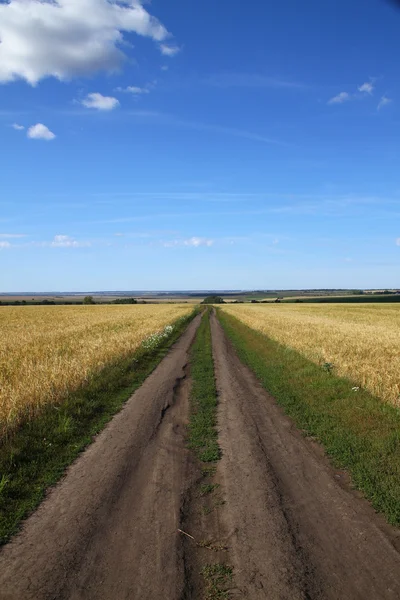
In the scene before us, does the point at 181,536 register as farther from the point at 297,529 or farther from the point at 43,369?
the point at 43,369

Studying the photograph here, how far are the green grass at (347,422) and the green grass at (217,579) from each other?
250cm

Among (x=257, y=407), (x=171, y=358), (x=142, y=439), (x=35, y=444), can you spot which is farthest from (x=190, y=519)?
(x=171, y=358)

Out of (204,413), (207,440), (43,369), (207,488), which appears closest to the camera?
(207,488)

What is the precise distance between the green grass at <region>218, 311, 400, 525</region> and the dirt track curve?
0.41 metres

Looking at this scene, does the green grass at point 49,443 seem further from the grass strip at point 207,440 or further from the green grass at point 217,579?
the green grass at point 217,579

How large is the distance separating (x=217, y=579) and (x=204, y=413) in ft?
20.7

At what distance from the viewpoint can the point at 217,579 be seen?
416 centimetres

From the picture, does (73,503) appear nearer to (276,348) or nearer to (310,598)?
(310,598)

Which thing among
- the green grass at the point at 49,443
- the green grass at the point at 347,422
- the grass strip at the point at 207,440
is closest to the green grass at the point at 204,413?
the grass strip at the point at 207,440

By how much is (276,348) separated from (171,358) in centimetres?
618

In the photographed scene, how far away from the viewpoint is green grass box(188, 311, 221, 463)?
26.1 ft

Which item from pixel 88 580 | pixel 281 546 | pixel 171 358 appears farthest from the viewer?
pixel 171 358

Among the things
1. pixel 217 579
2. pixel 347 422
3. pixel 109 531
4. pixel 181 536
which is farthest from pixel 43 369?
pixel 217 579

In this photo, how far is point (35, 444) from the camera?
799 cm
